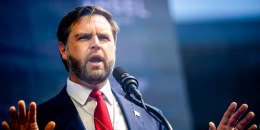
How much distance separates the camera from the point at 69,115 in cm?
110

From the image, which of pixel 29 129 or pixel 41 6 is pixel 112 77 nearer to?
pixel 29 129

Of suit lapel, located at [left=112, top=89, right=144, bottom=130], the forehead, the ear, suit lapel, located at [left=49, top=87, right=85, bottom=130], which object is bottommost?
suit lapel, located at [left=112, top=89, right=144, bottom=130]

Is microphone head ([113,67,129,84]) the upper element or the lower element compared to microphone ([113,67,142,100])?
upper

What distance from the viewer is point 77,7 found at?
4.19 feet

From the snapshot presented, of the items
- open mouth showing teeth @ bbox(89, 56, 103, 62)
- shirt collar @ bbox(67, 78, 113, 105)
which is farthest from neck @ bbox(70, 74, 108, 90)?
open mouth showing teeth @ bbox(89, 56, 103, 62)

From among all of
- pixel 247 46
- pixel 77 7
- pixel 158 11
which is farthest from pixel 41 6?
pixel 247 46

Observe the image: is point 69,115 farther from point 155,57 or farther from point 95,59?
point 155,57

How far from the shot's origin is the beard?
3.76 ft

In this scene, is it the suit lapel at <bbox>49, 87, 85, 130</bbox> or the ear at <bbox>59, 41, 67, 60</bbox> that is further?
the ear at <bbox>59, 41, 67, 60</bbox>

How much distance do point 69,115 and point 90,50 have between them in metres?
0.31

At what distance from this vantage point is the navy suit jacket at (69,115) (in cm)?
108

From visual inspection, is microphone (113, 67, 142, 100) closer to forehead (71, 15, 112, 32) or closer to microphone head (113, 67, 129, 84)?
microphone head (113, 67, 129, 84)

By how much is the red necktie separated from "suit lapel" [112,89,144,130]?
9cm

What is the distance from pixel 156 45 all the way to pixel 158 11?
12.6 inches
